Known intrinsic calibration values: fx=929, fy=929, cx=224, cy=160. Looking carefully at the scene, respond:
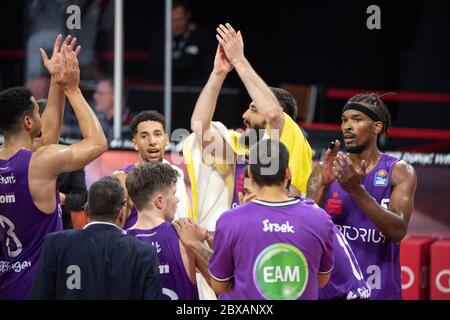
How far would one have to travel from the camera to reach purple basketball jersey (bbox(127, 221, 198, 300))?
4.88m

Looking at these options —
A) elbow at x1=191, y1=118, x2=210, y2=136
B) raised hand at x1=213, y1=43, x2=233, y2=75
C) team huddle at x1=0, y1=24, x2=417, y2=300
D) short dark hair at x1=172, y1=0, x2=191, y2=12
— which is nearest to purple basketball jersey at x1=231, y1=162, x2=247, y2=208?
team huddle at x1=0, y1=24, x2=417, y2=300

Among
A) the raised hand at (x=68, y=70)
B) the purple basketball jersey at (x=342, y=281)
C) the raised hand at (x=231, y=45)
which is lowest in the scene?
the purple basketball jersey at (x=342, y=281)

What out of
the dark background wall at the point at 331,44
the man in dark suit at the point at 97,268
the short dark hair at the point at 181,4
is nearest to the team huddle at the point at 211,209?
the man in dark suit at the point at 97,268

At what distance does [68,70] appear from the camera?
518 cm

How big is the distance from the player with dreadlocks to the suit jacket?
1490mm

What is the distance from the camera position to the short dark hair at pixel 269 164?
14.6 ft

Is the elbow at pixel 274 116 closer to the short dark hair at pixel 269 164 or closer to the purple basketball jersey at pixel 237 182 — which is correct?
the purple basketball jersey at pixel 237 182

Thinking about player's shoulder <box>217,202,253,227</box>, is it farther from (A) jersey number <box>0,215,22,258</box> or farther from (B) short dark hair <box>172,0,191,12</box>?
(B) short dark hair <box>172,0,191,12</box>

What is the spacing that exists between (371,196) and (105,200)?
177 cm

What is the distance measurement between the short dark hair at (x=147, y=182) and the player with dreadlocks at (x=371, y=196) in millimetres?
1087

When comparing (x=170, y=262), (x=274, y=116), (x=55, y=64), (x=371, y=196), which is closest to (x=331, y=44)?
(x=371, y=196)

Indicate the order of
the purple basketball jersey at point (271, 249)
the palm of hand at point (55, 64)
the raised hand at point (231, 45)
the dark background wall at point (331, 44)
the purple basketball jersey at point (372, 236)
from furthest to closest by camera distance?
the dark background wall at point (331, 44) → the purple basketball jersey at point (372, 236) → the raised hand at point (231, 45) → the palm of hand at point (55, 64) → the purple basketball jersey at point (271, 249)

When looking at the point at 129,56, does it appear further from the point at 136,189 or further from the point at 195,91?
the point at 136,189

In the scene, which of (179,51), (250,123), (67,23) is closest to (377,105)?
(250,123)
